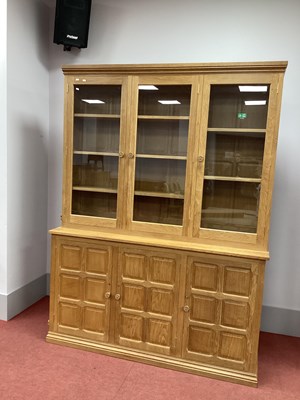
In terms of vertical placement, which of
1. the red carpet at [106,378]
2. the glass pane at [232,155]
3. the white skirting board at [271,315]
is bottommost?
the red carpet at [106,378]

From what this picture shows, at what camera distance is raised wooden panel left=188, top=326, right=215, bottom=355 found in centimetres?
236

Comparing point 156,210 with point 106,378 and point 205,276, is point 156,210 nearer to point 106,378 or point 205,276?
point 205,276

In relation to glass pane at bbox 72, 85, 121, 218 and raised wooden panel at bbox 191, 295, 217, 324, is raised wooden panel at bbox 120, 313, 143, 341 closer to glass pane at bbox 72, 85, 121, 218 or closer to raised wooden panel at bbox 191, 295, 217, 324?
raised wooden panel at bbox 191, 295, 217, 324

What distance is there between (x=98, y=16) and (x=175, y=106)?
4.38 feet

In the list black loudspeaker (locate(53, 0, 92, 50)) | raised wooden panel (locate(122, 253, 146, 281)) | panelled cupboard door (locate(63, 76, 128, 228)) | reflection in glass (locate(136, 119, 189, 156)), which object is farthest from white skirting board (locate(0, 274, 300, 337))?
black loudspeaker (locate(53, 0, 92, 50))

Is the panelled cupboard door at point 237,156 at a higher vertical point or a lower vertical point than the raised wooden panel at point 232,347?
higher

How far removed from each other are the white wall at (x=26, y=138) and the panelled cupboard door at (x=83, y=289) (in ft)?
2.18

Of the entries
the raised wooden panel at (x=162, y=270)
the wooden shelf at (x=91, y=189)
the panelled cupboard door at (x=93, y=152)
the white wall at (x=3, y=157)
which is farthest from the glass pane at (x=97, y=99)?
the raised wooden panel at (x=162, y=270)

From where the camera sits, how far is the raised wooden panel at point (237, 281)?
227 centimetres

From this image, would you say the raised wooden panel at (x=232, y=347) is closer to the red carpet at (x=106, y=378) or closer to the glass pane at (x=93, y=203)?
the red carpet at (x=106, y=378)

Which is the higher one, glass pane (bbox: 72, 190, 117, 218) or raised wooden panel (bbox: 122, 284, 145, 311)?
glass pane (bbox: 72, 190, 117, 218)

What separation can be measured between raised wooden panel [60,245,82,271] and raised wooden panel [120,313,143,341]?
0.53m

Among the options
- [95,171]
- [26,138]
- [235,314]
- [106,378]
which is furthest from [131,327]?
[26,138]

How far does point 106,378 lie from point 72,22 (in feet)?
9.53
